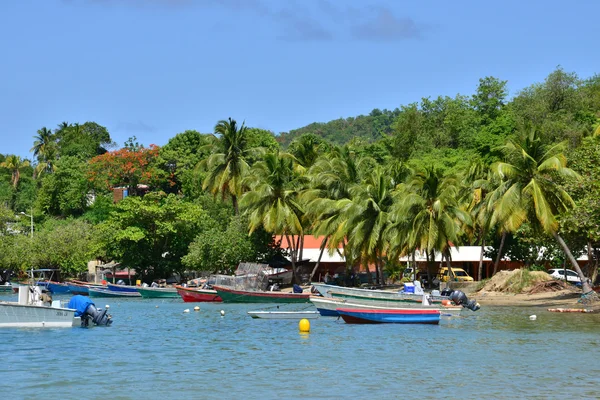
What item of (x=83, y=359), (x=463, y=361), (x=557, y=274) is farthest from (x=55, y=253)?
(x=463, y=361)

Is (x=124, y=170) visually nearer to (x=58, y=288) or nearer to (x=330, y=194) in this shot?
(x=58, y=288)

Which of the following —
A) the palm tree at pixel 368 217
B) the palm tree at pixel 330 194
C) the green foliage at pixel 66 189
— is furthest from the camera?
the green foliage at pixel 66 189

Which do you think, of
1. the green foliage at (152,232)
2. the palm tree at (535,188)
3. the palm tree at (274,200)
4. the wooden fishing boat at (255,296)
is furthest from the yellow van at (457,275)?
the green foliage at (152,232)

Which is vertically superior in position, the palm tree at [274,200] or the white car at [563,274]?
the palm tree at [274,200]

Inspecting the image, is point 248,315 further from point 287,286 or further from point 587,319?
point 287,286

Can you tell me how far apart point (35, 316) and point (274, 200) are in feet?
106

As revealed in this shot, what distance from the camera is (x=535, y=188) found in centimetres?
4647

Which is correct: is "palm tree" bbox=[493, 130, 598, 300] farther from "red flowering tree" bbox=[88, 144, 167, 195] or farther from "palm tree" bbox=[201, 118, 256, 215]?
"red flowering tree" bbox=[88, 144, 167, 195]

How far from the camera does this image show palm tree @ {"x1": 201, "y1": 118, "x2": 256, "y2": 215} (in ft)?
244

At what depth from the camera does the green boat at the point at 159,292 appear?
67000 mm

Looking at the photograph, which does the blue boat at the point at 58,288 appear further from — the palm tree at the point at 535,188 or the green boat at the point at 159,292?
the palm tree at the point at 535,188

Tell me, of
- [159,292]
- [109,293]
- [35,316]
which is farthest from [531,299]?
[109,293]

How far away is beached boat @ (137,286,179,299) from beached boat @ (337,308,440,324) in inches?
1180

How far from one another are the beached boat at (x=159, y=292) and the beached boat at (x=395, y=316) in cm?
2997
